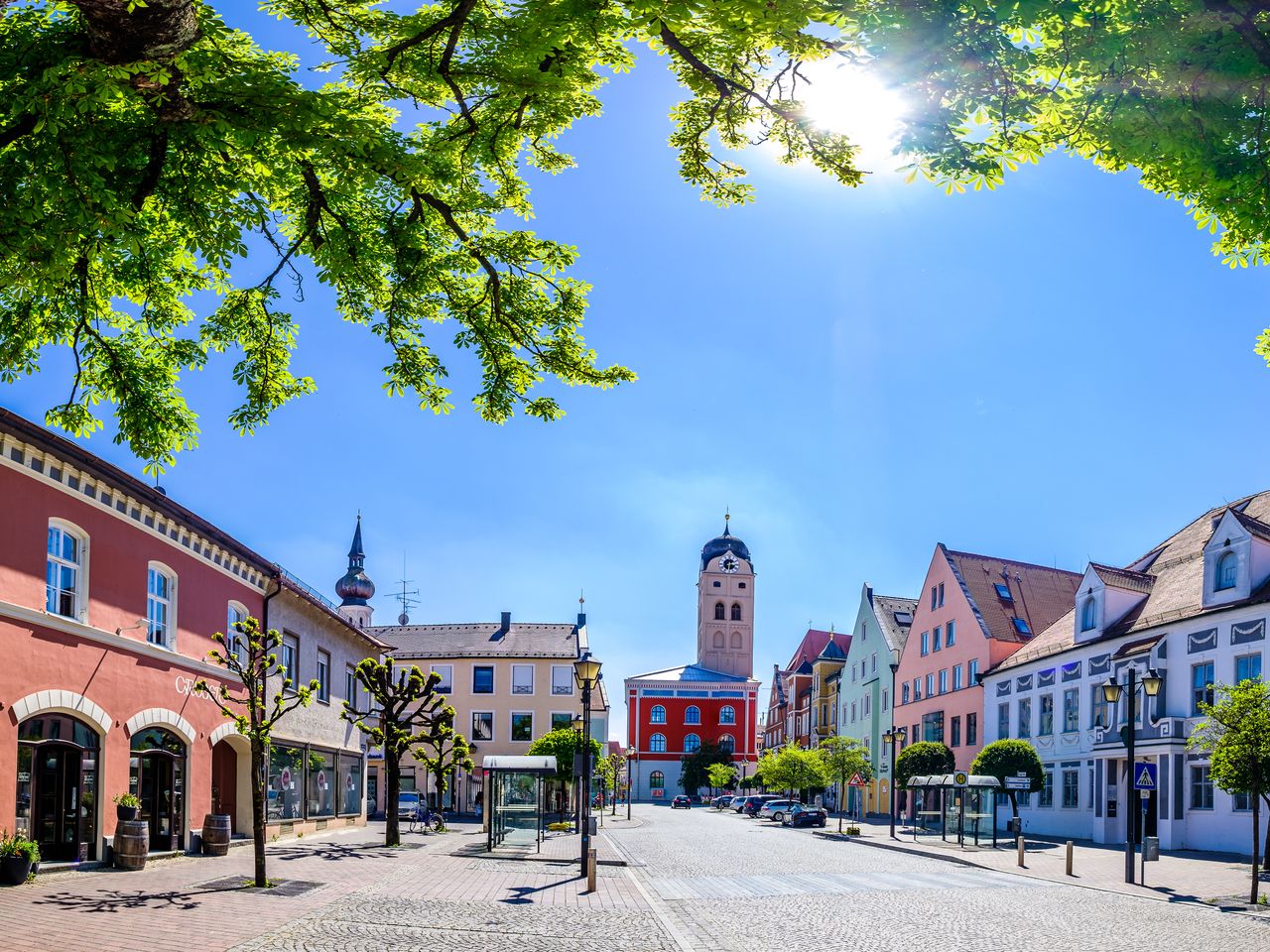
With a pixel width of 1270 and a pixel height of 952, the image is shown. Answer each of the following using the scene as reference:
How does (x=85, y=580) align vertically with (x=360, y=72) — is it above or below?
below

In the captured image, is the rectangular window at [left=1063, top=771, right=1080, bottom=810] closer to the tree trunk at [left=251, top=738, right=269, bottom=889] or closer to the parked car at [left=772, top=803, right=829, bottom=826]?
the parked car at [left=772, top=803, right=829, bottom=826]

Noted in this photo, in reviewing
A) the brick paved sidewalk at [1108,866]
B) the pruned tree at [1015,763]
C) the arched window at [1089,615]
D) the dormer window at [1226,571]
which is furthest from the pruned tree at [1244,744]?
the arched window at [1089,615]

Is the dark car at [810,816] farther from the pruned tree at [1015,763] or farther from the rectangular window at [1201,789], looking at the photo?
the rectangular window at [1201,789]

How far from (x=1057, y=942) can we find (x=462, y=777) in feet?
182

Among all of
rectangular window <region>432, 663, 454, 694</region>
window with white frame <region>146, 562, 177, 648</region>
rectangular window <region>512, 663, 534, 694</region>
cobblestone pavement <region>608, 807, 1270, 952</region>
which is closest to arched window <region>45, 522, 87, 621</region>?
window with white frame <region>146, 562, 177, 648</region>

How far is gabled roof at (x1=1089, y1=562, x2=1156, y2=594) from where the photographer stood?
136 feet

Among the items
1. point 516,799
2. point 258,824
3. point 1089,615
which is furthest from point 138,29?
point 1089,615

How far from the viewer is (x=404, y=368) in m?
11.1

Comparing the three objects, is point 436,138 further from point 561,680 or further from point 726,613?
point 726,613

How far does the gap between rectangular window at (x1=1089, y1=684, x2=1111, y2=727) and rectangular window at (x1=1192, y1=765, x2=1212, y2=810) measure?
5733 millimetres

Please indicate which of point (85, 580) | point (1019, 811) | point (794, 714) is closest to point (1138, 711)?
point (1019, 811)

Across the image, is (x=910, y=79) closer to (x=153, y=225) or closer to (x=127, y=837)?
(x=153, y=225)

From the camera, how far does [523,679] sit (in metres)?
73.1

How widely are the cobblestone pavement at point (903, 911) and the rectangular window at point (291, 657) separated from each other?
35.1 ft
